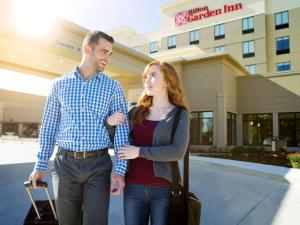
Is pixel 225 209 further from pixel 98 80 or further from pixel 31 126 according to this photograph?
pixel 31 126

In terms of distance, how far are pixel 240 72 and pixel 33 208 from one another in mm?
26986

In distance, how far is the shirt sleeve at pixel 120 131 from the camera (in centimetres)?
252

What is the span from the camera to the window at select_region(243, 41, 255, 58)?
33875 mm

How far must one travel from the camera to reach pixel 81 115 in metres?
2.55

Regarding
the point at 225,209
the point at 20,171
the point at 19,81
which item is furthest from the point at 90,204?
the point at 19,81

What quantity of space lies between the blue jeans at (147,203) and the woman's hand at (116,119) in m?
0.56

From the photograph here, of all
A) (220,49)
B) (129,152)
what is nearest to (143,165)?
(129,152)

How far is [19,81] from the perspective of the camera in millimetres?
24328

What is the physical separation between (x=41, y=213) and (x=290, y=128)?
24.7 m

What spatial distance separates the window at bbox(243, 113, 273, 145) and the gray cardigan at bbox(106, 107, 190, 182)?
79.3ft

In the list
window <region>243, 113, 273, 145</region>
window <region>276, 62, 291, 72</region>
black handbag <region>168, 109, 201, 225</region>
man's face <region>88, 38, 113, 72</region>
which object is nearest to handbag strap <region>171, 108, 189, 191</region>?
black handbag <region>168, 109, 201, 225</region>

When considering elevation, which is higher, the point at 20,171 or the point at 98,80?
the point at 98,80

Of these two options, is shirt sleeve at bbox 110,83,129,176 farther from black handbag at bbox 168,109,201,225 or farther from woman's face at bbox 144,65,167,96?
black handbag at bbox 168,109,201,225

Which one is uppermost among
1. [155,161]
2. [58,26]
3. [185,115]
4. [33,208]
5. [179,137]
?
[58,26]
